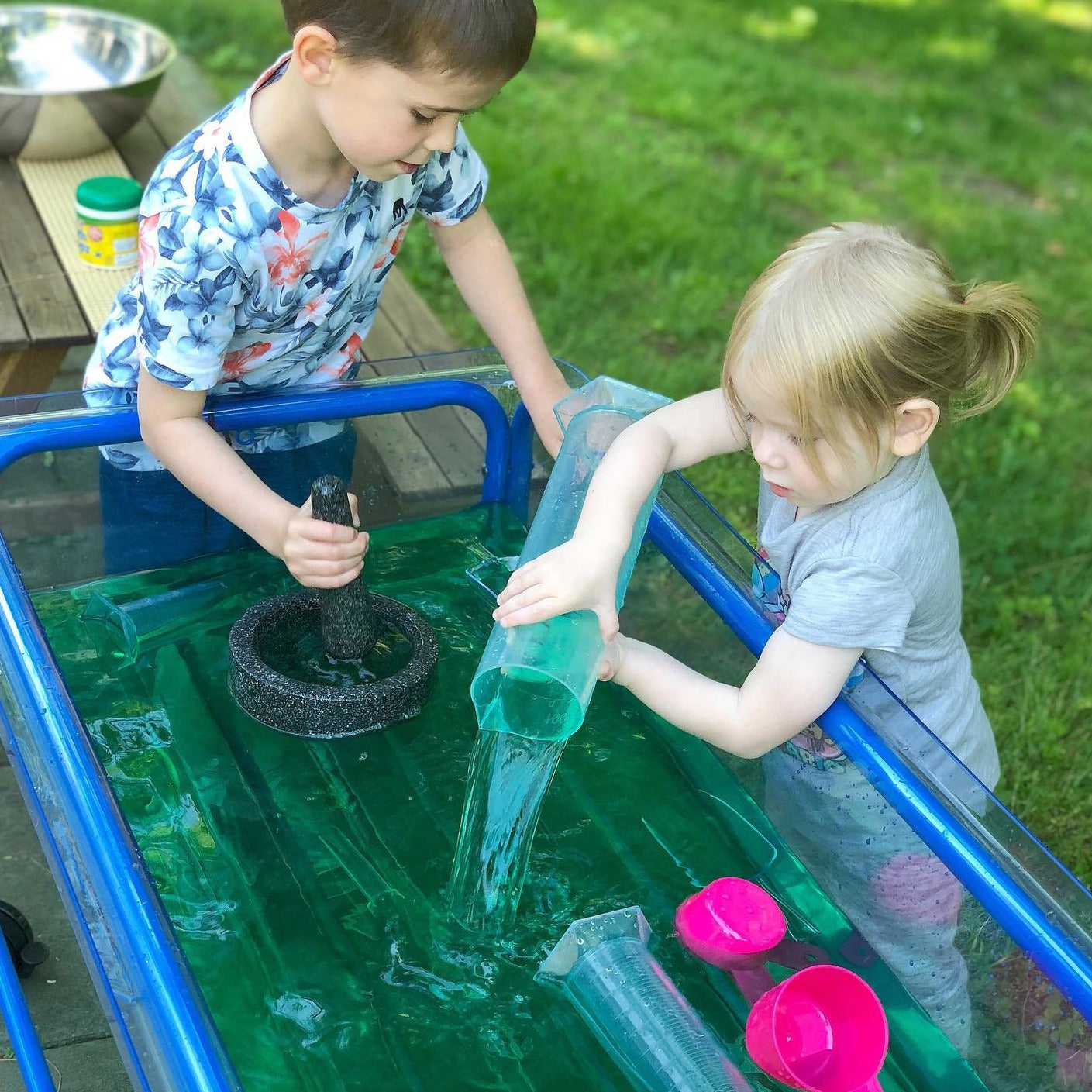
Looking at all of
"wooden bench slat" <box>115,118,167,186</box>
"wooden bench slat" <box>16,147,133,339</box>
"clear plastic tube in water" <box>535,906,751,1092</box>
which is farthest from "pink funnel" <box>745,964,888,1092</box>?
"wooden bench slat" <box>115,118,167,186</box>

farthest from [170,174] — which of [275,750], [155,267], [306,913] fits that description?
[306,913]

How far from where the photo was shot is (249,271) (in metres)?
1.55

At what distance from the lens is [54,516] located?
5.46ft

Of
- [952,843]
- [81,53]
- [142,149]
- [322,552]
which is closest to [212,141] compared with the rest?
[322,552]

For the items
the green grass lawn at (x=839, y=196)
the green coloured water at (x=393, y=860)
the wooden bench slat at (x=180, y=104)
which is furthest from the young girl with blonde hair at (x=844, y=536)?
the wooden bench slat at (x=180, y=104)

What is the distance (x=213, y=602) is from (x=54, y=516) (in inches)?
8.8

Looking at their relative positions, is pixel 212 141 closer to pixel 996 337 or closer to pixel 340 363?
pixel 340 363

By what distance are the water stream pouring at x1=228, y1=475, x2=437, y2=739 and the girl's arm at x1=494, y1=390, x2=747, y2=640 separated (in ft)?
0.73

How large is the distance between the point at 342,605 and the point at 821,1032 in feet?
2.20

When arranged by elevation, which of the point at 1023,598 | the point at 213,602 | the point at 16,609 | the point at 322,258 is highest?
the point at 322,258

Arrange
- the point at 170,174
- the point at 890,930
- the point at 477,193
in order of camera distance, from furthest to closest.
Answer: the point at 477,193, the point at 170,174, the point at 890,930

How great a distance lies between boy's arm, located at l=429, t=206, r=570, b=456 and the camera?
1834 millimetres

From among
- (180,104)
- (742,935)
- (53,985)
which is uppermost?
(742,935)

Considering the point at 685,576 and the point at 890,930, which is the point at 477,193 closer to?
the point at 685,576
